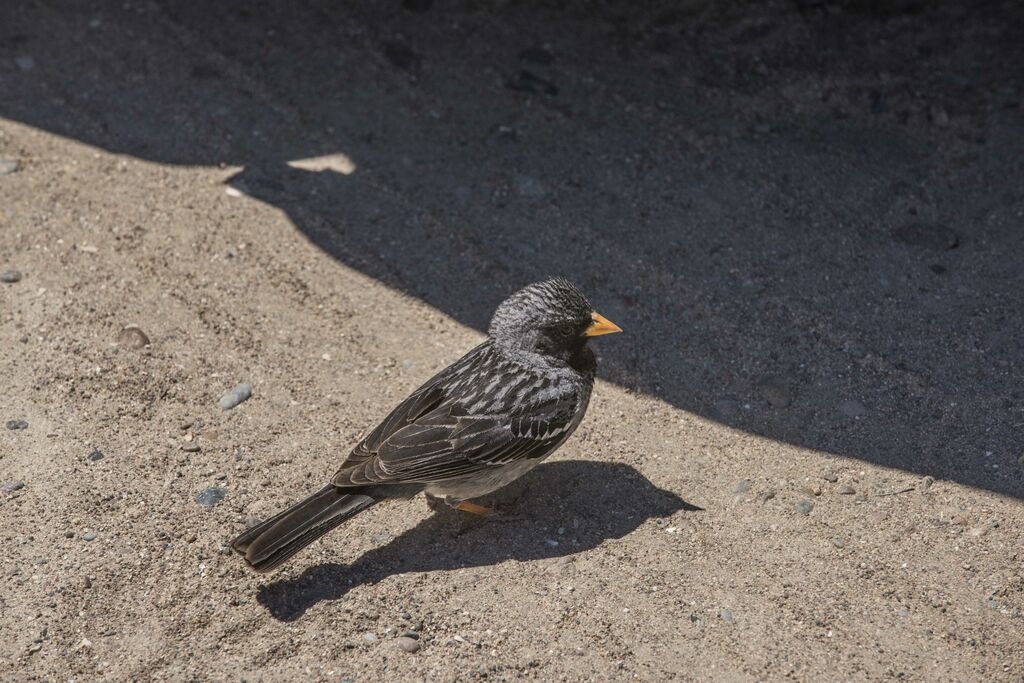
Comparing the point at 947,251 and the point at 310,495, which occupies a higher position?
the point at 947,251

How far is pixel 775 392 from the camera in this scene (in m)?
6.52

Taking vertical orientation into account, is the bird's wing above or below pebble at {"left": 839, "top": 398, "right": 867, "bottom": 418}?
above

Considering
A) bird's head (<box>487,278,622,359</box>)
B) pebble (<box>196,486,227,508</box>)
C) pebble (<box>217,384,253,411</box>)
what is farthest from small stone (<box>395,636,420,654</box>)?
pebble (<box>217,384,253,411</box>)

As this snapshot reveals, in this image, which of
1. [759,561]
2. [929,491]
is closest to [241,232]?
[759,561]

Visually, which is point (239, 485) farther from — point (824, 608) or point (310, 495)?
point (824, 608)

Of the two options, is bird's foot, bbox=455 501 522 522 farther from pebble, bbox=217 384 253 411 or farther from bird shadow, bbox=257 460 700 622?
pebble, bbox=217 384 253 411

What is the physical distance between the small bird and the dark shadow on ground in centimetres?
110

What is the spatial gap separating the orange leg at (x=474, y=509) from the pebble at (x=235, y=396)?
142 centimetres

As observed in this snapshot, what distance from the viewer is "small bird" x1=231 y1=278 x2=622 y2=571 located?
530 centimetres

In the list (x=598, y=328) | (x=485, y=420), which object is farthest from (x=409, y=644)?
(x=598, y=328)

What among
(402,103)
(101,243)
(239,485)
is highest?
(402,103)

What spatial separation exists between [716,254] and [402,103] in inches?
109

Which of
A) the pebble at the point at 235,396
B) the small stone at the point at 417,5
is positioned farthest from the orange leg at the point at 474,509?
the small stone at the point at 417,5

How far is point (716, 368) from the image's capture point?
22.0ft
